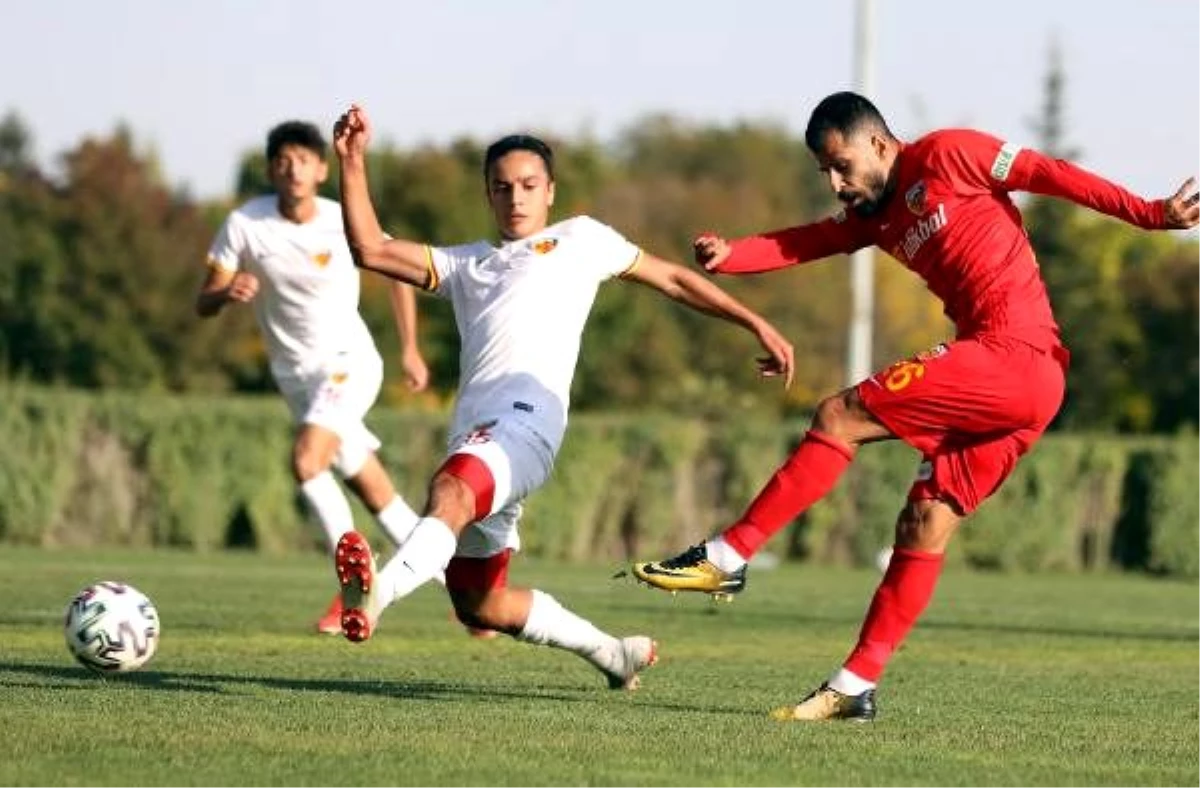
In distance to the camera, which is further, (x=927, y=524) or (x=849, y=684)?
(x=927, y=524)

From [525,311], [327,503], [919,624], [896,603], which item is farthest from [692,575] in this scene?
[919,624]

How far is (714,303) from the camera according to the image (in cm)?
955

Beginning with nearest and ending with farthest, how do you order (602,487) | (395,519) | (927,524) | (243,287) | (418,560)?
(418,560) → (927,524) → (243,287) → (395,519) → (602,487)

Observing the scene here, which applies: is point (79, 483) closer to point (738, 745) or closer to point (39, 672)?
point (39, 672)

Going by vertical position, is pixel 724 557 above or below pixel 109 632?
above

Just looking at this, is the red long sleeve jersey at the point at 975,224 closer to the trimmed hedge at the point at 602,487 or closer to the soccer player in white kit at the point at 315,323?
the soccer player in white kit at the point at 315,323

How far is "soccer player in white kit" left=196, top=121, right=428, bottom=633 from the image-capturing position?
1429cm

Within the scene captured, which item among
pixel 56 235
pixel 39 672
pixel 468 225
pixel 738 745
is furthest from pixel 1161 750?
pixel 468 225

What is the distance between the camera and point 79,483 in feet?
84.7

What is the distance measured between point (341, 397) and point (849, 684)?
5938 millimetres

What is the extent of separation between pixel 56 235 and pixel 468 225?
37.1 ft

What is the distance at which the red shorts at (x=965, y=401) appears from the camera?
895 centimetres

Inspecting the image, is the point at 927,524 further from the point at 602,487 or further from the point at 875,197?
the point at 602,487

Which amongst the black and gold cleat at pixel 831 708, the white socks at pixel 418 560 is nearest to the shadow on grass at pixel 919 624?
the black and gold cleat at pixel 831 708
